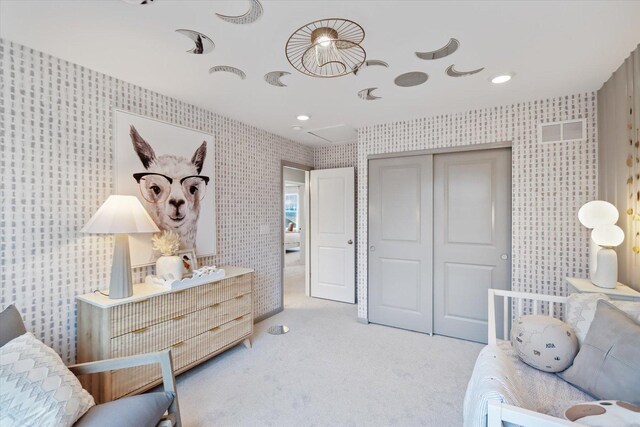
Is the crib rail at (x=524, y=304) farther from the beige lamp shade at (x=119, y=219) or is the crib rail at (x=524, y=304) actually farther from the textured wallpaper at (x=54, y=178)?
Answer: the textured wallpaper at (x=54, y=178)

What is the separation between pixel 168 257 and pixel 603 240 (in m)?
3.11

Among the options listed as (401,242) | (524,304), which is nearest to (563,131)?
(524,304)

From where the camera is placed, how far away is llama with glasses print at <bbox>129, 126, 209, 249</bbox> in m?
2.42

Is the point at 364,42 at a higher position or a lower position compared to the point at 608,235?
higher

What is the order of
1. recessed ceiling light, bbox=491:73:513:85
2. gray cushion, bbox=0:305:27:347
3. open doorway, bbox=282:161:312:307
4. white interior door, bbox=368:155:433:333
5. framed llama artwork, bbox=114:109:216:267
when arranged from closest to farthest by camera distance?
gray cushion, bbox=0:305:27:347, recessed ceiling light, bbox=491:73:513:85, framed llama artwork, bbox=114:109:216:267, white interior door, bbox=368:155:433:333, open doorway, bbox=282:161:312:307

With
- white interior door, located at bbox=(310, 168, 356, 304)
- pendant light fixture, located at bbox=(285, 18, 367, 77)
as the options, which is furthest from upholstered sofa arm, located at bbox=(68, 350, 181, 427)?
white interior door, located at bbox=(310, 168, 356, 304)

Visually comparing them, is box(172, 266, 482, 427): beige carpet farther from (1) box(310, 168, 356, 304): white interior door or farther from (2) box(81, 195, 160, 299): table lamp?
(1) box(310, 168, 356, 304): white interior door

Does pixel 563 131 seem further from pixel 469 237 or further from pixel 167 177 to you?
pixel 167 177

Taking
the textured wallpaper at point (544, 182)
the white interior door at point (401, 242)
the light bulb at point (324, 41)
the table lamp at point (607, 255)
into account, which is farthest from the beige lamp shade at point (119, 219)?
the table lamp at point (607, 255)

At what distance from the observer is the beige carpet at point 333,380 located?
193 cm

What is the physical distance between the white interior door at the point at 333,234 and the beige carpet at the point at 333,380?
1071mm

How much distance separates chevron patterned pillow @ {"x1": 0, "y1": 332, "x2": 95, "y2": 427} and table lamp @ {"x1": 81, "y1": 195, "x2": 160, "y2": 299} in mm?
596

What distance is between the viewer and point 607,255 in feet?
6.50

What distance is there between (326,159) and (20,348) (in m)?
3.92
